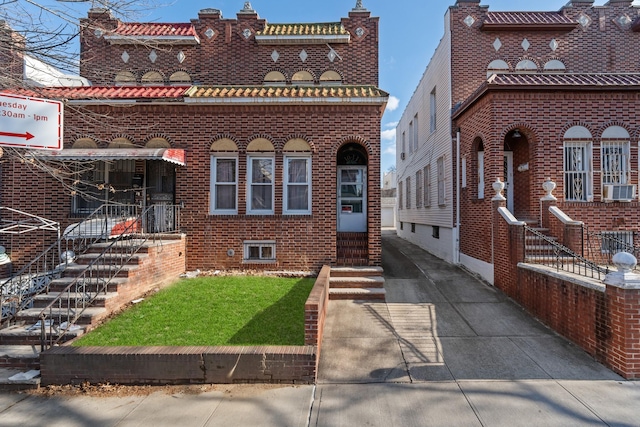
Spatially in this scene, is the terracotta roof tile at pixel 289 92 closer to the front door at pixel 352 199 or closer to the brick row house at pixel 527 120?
the front door at pixel 352 199

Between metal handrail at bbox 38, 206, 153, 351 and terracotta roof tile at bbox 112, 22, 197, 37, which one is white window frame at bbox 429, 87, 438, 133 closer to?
terracotta roof tile at bbox 112, 22, 197, 37

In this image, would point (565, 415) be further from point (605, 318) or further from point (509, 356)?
point (605, 318)

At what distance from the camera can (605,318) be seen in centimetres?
481

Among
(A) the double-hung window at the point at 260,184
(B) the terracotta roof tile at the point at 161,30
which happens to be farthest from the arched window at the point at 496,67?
(B) the terracotta roof tile at the point at 161,30

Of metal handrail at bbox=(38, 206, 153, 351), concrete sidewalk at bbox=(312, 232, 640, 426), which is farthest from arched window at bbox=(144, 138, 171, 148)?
concrete sidewalk at bbox=(312, 232, 640, 426)

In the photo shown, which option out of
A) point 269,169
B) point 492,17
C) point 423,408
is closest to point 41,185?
point 269,169

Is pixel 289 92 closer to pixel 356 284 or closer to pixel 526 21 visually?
pixel 356 284

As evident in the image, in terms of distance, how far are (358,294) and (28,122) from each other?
6233 mm

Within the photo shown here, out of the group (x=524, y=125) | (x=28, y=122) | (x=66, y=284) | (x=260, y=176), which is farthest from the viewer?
(x=260, y=176)

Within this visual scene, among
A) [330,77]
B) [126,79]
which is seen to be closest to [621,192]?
[330,77]

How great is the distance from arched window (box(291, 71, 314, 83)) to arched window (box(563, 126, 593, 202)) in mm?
8025

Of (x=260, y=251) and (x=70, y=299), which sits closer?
(x=70, y=299)

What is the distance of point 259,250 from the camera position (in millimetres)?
8820

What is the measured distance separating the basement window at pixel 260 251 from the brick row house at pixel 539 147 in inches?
224
